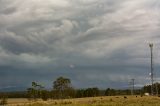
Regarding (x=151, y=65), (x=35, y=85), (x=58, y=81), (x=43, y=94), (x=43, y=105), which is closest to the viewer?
(x=43, y=105)

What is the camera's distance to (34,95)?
13650 centimetres

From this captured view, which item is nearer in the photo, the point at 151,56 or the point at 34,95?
the point at 151,56

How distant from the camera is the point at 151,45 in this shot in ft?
366

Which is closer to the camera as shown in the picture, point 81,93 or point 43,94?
point 43,94

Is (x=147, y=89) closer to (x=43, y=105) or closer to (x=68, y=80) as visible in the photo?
(x=68, y=80)

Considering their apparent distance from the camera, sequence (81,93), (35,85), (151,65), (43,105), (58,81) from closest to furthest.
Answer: (43,105), (151,65), (35,85), (58,81), (81,93)

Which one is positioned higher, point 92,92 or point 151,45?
point 151,45

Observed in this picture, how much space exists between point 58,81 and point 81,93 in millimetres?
39129

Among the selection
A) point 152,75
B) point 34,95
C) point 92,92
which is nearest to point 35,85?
point 34,95

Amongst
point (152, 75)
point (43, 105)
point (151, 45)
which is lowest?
point (43, 105)

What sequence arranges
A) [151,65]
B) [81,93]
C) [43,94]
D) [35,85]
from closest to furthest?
[151,65], [35,85], [43,94], [81,93]

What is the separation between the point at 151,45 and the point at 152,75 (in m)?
9.59

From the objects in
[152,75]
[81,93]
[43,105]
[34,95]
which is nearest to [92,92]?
[81,93]

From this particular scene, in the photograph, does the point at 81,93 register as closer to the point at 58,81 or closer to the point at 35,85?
the point at 58,81
